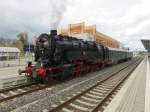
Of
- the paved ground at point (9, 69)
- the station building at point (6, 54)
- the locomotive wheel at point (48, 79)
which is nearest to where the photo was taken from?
the locomotive wheel at point (48, 79)

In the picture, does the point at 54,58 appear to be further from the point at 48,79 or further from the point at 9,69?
the point at 9,69

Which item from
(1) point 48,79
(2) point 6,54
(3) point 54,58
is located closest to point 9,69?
(3) point 54,58

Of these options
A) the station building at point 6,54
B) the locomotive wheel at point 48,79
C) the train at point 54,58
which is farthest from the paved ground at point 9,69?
the station building at point 6,54

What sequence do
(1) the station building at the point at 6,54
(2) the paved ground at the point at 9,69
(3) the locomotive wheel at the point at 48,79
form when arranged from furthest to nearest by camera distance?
(1) the station building at the point at 6,54 < (2) the paved ground at the point at 9,69 < (3) the locomotive wheel at the point at 48,79

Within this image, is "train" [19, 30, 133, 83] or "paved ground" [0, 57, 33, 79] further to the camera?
"paved ground" [0, 57, 33, 79]

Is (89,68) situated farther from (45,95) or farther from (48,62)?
(45,95)

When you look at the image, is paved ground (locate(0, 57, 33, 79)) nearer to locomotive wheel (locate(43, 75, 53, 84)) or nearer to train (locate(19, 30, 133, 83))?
train (locate(19, 30, 133, 83))

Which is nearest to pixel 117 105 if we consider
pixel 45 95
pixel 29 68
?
pixel 45 95

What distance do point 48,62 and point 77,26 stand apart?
181 feet

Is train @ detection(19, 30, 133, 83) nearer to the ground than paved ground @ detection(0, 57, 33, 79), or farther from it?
farther from it

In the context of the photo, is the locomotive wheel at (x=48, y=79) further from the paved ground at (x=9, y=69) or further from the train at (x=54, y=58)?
the paved ground at (x=9, y=69)

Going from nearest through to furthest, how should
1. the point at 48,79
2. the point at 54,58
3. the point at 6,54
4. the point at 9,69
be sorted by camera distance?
the point at 48,79 < the point at 54,58 < the point at 9,69 < the point at 6,54

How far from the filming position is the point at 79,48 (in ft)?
62.3

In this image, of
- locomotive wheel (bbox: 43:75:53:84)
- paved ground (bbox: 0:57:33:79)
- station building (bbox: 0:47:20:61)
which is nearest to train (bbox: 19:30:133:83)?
locomotive wheel (bbox: 43:75:53:84)
